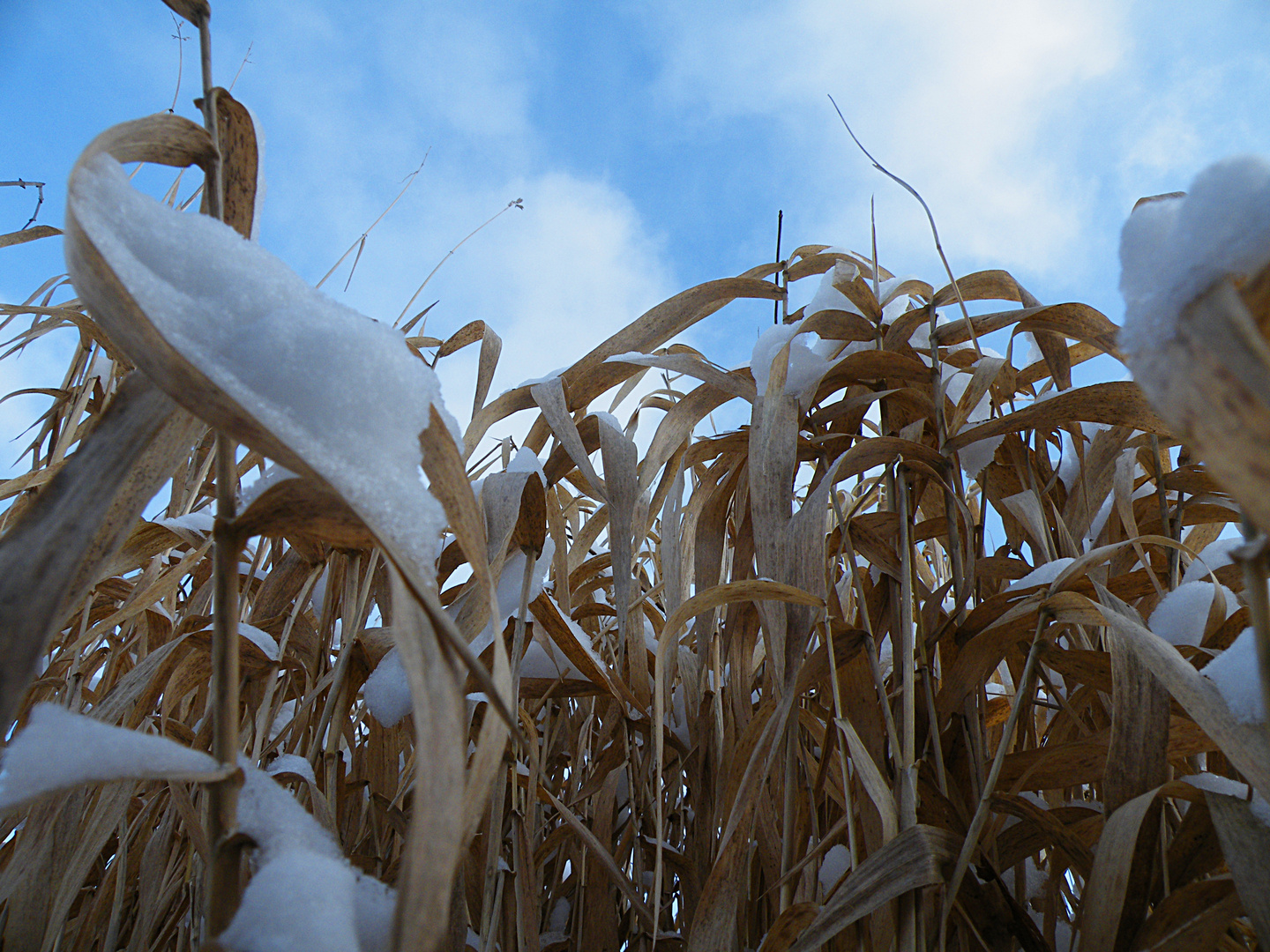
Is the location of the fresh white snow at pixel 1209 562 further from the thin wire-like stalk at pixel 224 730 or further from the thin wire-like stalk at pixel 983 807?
the thin wire-like stalk at pixel 224 730

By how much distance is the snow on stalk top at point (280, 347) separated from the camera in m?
0.23

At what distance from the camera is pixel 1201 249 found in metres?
0.19

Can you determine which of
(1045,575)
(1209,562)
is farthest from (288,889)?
(1209,562)

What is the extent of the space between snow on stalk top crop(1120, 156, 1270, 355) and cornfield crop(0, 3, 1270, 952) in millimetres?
61

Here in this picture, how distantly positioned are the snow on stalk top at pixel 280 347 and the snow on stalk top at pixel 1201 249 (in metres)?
0.19

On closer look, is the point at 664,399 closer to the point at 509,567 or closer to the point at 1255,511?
the point at 509,567

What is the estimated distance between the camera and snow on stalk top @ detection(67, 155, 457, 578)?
233 millimetres

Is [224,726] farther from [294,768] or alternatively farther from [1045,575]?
[1045,575]

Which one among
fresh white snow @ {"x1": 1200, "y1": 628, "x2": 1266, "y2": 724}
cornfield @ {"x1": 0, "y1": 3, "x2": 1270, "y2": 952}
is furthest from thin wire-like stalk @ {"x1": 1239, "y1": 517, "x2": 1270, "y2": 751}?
fresh white snow @ {"x1": 1200, "y1": 628, "x2": 1266, "y2": 724}

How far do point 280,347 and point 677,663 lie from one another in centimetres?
54

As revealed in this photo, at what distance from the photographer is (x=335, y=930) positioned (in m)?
0.24

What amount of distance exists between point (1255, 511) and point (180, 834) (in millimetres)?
892

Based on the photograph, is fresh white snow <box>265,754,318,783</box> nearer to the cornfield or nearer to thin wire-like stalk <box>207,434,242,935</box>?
the cornfield

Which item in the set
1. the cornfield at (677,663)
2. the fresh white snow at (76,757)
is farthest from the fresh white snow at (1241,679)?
the fresh white snow at (76,757)
